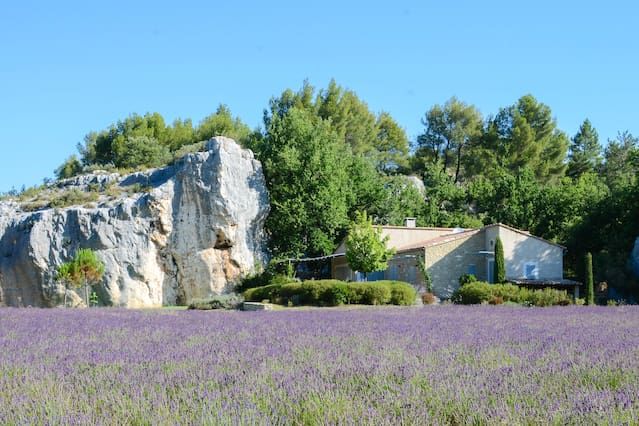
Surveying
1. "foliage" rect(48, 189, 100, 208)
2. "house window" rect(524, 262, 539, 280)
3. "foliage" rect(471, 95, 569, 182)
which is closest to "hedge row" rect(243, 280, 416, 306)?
"house window" rect(524, 262, 539, 280)

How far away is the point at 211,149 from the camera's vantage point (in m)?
36.7

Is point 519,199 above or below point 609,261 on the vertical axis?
above

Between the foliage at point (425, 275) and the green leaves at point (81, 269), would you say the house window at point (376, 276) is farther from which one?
the green leaves at point (81, 269)

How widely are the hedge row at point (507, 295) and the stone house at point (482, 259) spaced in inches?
220

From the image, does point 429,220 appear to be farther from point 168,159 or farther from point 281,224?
point 168,159

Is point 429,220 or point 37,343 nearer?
point 37,343

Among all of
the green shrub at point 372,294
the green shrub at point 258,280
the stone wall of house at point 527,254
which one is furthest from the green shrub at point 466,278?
the green shrub at point 258,280

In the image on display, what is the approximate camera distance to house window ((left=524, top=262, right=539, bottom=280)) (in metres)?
33.8

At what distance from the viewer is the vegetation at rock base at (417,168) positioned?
37094 mm

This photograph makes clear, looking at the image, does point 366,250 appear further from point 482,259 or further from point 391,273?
point 482,259

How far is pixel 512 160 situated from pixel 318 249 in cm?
1868

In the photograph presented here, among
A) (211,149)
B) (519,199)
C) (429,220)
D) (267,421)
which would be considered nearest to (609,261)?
(519,199)

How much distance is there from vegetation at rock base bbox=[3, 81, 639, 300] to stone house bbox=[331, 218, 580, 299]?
227cm

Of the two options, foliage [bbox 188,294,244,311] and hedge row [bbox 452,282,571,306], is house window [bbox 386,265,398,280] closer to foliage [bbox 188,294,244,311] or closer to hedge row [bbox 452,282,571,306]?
hedge row [bbox 452,282,571,306]
